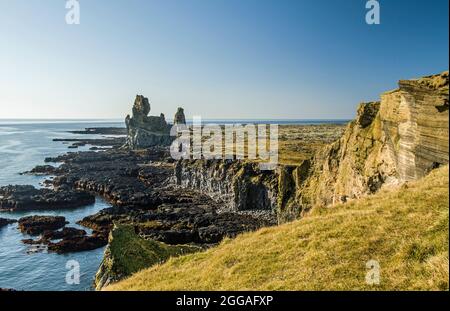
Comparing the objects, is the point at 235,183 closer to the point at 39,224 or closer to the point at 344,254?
the point at 39,224

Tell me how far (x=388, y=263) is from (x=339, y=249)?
2.56 m

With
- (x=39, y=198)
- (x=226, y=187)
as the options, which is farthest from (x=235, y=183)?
(x=39, y=198)

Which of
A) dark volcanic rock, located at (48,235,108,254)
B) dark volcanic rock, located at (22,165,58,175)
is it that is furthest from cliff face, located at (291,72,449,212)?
dark volcanic rock, located at (22,165,58,175)

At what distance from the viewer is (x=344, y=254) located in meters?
15.0

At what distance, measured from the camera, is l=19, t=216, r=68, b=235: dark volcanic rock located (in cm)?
6650

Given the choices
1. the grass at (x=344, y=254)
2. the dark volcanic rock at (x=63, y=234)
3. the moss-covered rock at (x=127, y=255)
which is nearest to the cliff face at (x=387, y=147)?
the grass at (x=344, y=254)

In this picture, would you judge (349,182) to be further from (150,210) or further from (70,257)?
(150,210)

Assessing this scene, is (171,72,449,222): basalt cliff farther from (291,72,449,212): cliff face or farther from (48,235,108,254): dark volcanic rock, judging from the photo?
(48,235,108,254): dark volcanic rock

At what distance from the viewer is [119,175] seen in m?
Answer: 122

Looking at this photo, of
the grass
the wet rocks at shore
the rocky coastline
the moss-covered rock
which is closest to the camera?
the grass

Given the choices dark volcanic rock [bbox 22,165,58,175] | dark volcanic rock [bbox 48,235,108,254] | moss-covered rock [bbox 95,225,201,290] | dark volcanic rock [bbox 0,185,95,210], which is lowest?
dark volcanic rock [bbox 48,235,108,254]

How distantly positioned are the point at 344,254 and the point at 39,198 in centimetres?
8758

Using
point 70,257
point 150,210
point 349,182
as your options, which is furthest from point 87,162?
point 349,182

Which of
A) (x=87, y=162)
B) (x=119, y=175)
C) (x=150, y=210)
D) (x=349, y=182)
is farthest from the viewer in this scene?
(x=87, y=162)
